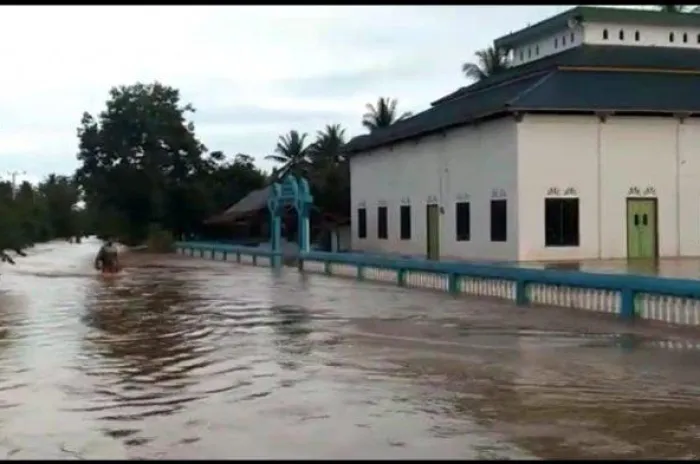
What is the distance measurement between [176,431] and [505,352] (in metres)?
6.01

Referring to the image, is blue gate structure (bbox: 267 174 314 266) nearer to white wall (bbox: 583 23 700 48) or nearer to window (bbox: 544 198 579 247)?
window (bbox: 544 198 579 247)

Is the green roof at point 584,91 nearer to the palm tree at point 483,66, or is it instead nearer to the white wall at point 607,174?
the white wall at point 607,174

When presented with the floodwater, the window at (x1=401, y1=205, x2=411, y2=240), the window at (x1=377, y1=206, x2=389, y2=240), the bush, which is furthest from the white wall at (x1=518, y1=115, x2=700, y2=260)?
the bush

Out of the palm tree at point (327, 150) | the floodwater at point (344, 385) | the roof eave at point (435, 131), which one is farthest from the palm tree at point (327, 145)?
the floodwater at point (344, 385)

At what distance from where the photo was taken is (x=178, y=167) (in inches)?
2990

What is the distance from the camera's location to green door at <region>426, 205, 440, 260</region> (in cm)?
3897

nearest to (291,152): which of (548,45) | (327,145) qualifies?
(327,145)


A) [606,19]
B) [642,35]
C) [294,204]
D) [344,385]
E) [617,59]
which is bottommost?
[344,385]

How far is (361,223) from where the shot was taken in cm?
4794

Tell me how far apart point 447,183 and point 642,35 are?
10.3m

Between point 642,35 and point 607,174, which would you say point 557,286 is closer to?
point 607,174

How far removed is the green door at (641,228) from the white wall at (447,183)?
155 inches

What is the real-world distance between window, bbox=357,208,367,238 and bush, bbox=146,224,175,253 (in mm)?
21496

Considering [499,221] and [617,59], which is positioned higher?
[617,59]
